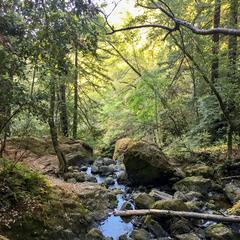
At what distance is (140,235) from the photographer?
575cm

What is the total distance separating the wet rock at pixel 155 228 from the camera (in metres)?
5.92

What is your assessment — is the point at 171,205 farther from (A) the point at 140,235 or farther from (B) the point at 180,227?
(A) the point at 140,235

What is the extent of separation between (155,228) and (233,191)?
8.73ft

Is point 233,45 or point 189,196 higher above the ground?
point 233,45

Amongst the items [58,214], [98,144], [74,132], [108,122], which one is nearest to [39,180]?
[58,214]

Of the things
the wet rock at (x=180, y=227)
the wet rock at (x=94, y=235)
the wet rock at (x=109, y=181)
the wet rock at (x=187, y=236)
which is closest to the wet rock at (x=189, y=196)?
the wet rock at (x=180, y=227)

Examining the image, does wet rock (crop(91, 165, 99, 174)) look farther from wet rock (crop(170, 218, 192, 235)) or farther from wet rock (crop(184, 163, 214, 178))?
wet rock (crop(170, 218, 192, 235))

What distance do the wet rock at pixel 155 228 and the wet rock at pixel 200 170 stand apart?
10.4ft

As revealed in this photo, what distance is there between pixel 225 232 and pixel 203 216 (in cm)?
104

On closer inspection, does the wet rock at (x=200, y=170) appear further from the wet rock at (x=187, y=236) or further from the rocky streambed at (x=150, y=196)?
the wet rock at (x=187, y=236)

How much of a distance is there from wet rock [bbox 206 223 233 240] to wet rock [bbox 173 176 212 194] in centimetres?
208

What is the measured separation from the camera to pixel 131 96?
578 inches

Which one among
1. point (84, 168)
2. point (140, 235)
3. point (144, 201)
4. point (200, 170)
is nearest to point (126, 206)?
point (144, 201)

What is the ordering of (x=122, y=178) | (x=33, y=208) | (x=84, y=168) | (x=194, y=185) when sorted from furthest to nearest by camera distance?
(x=84, y=168) < (x=122, y=178) < (x=194, y=185) < (x=33, y=208)
